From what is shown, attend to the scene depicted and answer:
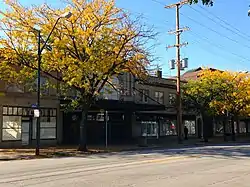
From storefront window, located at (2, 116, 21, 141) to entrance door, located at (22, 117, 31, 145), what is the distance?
0.46 metres

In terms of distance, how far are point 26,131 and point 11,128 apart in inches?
61.6

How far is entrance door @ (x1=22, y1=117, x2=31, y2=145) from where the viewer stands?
1232 inches

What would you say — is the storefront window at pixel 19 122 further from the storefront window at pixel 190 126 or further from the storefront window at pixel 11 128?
the storefront window at pixel 190 126

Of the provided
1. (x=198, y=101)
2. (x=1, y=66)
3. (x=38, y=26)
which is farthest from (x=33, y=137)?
(x=198, y=101)

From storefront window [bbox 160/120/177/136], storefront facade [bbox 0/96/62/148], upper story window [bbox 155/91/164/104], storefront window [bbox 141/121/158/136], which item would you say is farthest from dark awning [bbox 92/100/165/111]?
storefront window [bbox 160/120/177/136]

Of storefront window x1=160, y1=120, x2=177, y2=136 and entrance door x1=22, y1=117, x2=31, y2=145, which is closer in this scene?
entrance door x1=22, y1=117, x2=31, y2=145

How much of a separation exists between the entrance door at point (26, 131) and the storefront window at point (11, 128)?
0.46m

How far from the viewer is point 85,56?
25.0 meters

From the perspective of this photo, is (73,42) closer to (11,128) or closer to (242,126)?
(11,128)

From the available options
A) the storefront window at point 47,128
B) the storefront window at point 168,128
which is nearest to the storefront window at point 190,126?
the storefront window at point 168,128

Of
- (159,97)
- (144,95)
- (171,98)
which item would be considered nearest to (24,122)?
(144,95)

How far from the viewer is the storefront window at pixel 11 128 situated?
A: 29812 mm

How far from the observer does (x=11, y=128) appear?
3027 centimetres

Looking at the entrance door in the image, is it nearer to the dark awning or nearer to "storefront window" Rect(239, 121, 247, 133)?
the dark awning
